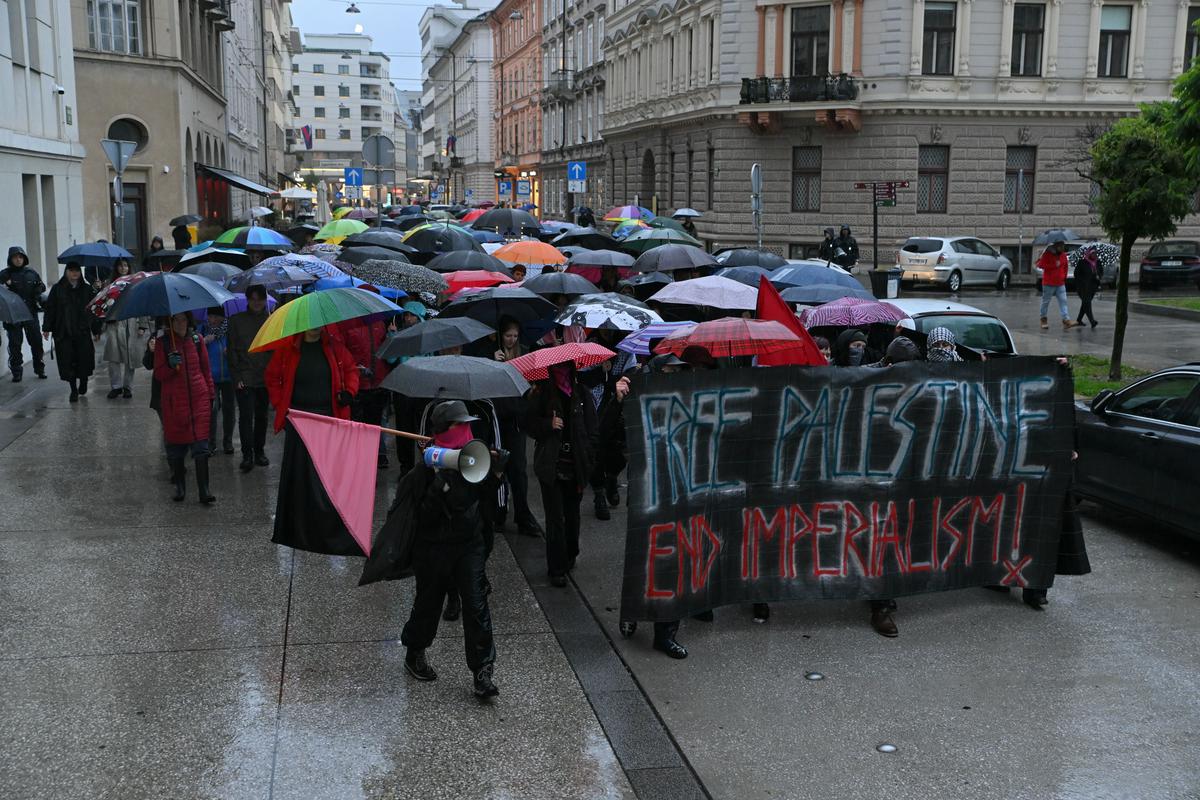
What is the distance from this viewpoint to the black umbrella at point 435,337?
9336mm

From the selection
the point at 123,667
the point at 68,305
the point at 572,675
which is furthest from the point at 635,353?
the point at 68,305

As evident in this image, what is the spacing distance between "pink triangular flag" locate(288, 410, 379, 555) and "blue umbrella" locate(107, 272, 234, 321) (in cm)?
417

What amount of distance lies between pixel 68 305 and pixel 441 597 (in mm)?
10469

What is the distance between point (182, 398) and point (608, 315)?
3574mm

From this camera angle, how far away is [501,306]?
11.2m

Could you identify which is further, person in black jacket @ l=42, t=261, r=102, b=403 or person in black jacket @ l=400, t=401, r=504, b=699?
person in black jacket @ l=42, t=261, r=102, b=403

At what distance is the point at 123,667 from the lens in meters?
6.87

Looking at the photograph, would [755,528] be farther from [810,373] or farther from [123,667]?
[123,667]

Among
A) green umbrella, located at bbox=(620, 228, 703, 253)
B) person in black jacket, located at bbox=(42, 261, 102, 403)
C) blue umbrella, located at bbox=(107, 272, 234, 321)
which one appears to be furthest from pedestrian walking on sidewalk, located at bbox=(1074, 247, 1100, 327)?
blue umbrella, located at bbox=(107, 272, 234, 321)

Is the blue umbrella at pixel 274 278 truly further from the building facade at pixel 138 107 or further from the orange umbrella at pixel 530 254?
the building facade at pixel 138 107

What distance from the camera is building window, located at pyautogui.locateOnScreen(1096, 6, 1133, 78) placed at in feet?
126

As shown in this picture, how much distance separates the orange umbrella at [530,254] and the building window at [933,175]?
2343cm

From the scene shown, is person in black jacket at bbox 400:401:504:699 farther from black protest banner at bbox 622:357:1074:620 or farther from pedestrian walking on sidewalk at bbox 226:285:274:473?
pedestrian walking on sidewalk at bbox 226:285:274:473

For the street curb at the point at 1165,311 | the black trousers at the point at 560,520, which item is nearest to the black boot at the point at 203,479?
the black trousers at the point at 560,520
